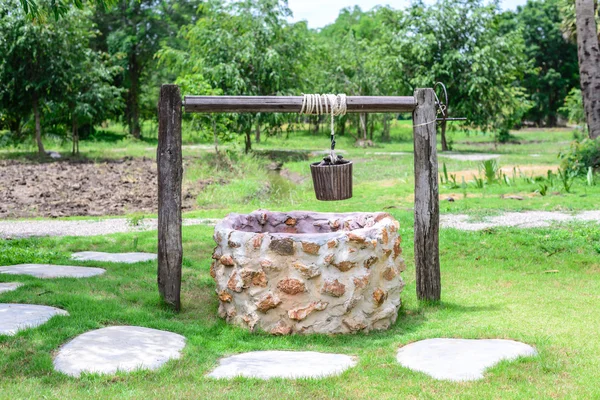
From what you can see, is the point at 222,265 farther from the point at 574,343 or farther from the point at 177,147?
the point at 574,343

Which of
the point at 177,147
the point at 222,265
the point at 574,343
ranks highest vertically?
→ the point at 177,147

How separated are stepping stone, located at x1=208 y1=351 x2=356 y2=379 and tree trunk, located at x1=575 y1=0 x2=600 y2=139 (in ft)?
38.8

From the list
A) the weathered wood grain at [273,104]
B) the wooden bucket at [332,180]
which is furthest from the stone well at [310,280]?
the weathered wood grain at [273,104]

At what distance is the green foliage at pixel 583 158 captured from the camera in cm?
1505

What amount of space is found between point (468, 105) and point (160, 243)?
72.2ft

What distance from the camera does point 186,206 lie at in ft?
47.0

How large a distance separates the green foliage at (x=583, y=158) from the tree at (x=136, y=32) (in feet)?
70.2

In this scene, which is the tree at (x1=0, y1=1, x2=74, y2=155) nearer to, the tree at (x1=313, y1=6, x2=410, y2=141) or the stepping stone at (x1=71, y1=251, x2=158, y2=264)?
the tree at (x1=313, y1=6, x2=410, y2=141)

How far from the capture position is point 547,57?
4725 cm

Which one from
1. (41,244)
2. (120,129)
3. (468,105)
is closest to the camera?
(41,244)

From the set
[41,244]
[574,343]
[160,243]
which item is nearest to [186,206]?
[41,244]

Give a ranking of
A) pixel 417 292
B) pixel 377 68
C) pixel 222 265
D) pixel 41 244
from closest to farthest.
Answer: pixel 222 265, pixel 417 292, pixel 41 244, pixel 377 68

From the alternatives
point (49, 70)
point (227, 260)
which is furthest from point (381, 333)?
point (49, 70)

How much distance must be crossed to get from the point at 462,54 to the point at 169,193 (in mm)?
21783
